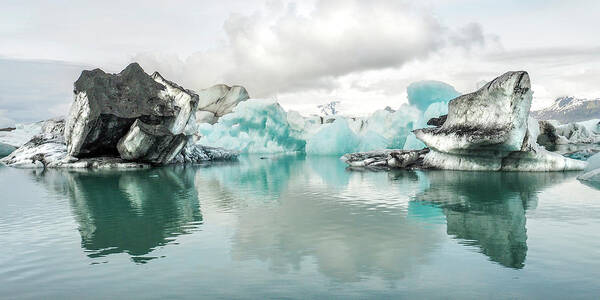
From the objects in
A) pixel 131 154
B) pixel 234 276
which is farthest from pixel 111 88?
pixel 234 276

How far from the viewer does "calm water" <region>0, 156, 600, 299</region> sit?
501 cm

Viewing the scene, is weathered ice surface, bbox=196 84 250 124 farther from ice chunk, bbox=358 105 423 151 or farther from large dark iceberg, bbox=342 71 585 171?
large dark iceberg, bbox=342 71 585 171

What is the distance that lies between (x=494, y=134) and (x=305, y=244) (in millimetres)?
13407

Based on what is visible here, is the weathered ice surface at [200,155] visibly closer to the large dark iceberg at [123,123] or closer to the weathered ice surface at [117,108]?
the large dark iceberg at [123,123]

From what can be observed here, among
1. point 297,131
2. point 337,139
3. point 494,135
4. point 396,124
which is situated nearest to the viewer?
point 494,135

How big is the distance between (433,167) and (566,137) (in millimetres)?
34509

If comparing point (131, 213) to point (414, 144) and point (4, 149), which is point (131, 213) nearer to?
point (414, 144)

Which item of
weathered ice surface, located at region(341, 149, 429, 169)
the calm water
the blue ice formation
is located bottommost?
the calm water

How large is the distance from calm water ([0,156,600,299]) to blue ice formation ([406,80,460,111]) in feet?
73.7

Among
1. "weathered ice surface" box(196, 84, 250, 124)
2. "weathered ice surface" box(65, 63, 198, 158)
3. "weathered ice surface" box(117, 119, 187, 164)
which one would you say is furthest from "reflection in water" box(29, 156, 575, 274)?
"weathered ice surface" box(196, 84, 250, 124)

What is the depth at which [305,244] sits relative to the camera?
6.98 metres

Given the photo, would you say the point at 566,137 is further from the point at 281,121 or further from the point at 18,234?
the point at 18,234

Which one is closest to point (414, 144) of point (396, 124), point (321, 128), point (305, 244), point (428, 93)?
point (428, 93)

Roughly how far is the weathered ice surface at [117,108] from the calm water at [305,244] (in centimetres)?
1130
